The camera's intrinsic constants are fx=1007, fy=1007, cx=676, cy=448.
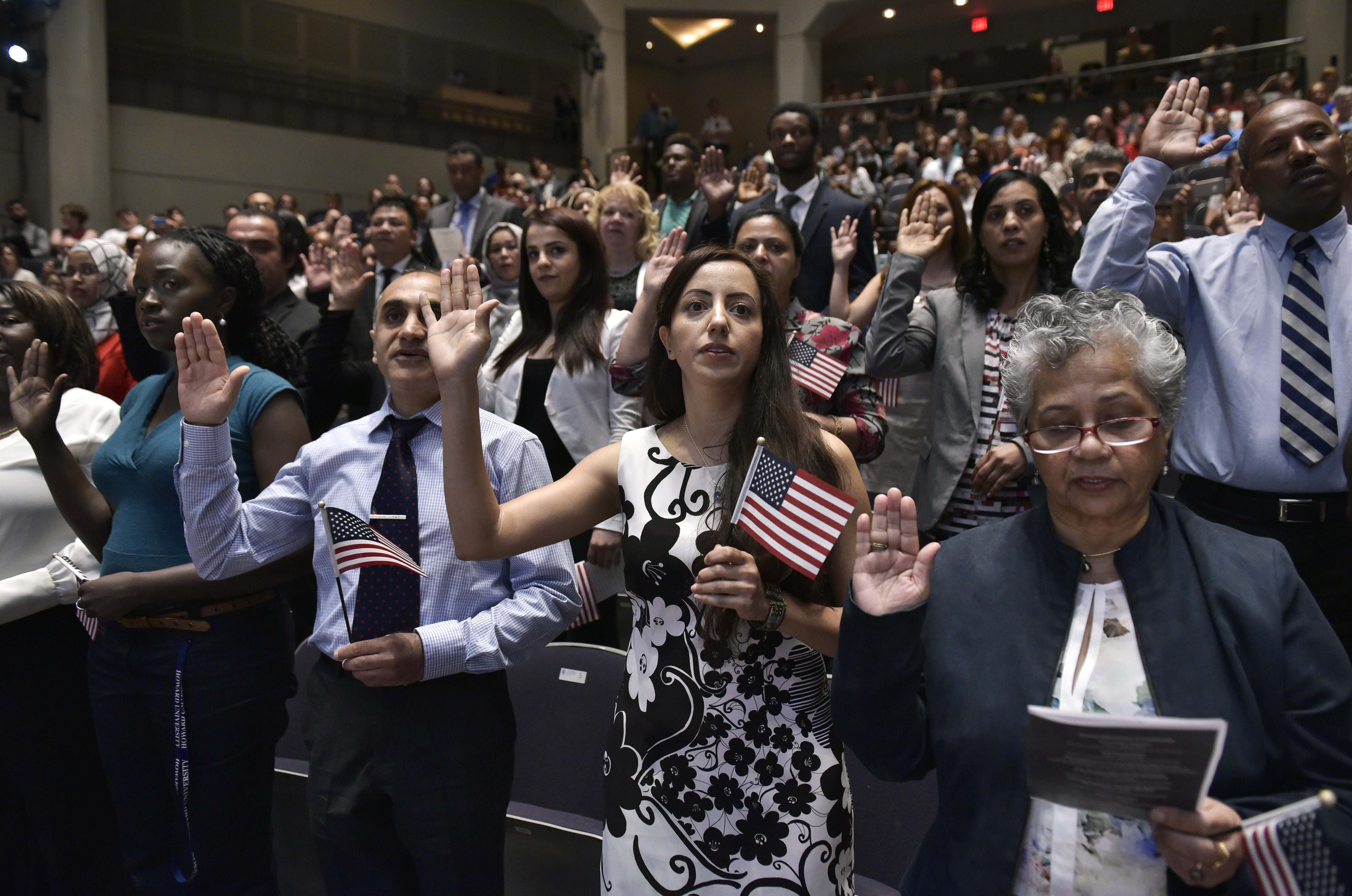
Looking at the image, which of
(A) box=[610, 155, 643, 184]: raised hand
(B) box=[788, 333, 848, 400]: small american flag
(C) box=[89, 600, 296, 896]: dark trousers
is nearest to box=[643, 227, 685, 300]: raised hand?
(B) box=[788, 333, 848, 400]: small american flag

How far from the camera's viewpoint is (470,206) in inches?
252

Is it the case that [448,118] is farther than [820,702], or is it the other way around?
[448,118]

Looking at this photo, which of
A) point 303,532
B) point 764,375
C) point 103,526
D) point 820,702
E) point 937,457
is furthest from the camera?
point 937,457

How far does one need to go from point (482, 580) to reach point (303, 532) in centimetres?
45

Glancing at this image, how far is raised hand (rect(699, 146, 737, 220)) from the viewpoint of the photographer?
159 inches

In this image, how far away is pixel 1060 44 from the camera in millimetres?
19062

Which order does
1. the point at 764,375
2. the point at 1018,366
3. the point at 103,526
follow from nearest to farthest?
1. the point at 1018,366
2. the point at 764,375
3. the point at 103,526

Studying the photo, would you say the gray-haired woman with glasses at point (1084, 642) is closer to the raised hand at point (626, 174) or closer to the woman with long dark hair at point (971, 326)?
the woman with long dark hair at point (971, 326)

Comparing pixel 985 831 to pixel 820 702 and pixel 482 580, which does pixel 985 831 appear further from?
pixel 482 580

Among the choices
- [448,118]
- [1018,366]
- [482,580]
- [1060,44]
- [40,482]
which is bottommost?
[482,580]

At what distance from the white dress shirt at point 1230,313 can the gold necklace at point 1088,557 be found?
972mm

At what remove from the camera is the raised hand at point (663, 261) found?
99.0 inches

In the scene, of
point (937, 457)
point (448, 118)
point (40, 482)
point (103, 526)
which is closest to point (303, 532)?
point (103, 526)

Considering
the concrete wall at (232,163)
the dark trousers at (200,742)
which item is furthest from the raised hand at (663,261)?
the concrete wall at (232,163)
